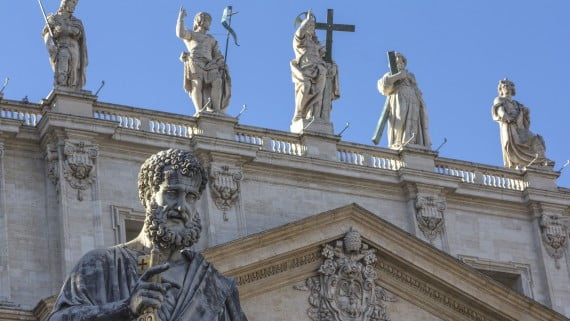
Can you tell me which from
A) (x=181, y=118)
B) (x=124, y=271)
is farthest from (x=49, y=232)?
(x=124, y=271)

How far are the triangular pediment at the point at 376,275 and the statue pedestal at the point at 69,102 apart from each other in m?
3.60

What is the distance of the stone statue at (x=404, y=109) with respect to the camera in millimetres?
37750

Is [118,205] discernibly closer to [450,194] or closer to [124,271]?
[450,194]

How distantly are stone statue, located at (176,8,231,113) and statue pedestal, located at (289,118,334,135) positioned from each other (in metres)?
1.56

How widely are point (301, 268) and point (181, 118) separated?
3433 mm

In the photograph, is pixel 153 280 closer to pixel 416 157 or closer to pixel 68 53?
pixel 68 53

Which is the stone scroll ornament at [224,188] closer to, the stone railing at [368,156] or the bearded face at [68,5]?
the stone railing at [368,156]

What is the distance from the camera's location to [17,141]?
112 ft

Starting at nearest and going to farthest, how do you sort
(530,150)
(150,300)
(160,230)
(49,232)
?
(150,300) → (160,230) → (49,232) → (530,150)

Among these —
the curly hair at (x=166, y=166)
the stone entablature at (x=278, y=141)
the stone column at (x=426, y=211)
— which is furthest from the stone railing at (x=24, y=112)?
the curly hair at (x=166, y=166)

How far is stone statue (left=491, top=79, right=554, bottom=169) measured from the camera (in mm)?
39156

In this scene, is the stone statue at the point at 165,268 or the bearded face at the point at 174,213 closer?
the stone statue at the point at 165,268

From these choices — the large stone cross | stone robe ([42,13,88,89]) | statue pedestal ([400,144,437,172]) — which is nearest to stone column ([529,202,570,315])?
statue pedestal ([400,144,437,172])

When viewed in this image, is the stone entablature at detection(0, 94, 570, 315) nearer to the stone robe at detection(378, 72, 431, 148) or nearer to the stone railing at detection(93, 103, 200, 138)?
the stone railing at detection(93, 103, 200, 138)
